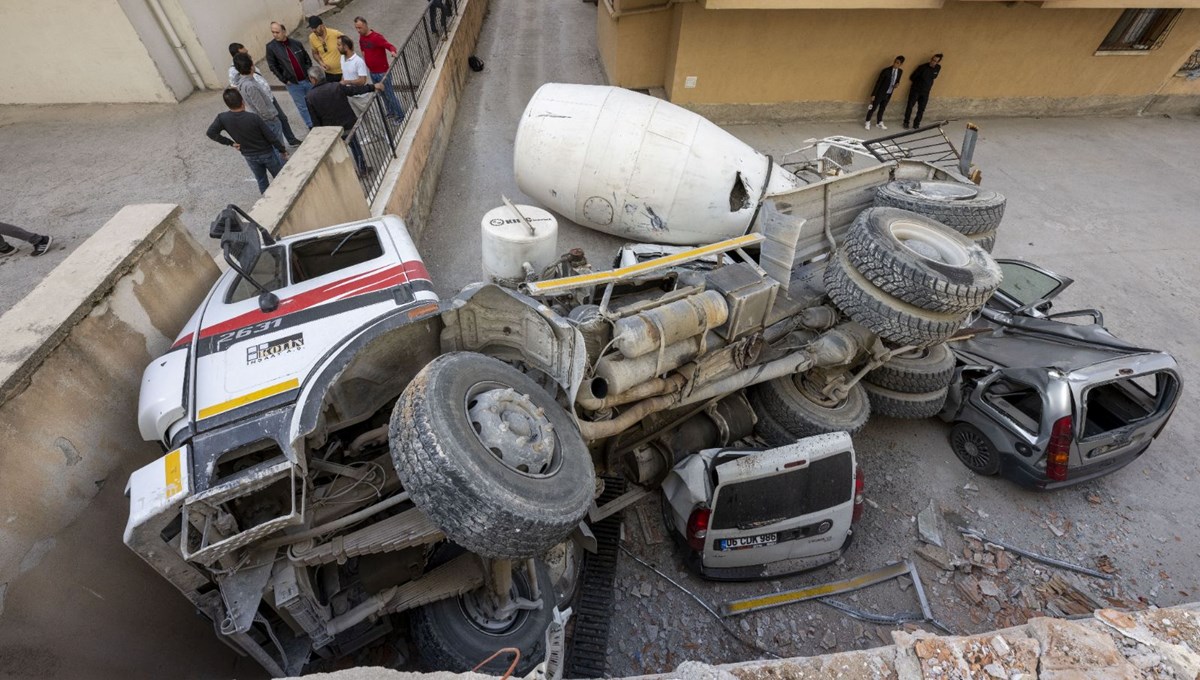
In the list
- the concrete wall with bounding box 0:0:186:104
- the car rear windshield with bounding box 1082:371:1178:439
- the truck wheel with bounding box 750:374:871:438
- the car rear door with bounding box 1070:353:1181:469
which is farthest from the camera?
the concrete wall with bounding box 0:0:186:104

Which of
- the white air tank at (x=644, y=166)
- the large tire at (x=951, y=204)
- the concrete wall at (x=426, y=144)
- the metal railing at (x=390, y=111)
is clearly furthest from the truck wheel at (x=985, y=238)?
the metal railing at (x=390, y=111)

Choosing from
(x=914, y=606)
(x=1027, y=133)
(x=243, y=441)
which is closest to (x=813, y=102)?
(x=1027, y=133)

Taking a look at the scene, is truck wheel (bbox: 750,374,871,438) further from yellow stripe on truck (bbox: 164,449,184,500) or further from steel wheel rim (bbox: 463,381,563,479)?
yellow stripe on truck (bbox: 164,449,184,500)

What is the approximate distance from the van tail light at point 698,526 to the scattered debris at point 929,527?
2.51 meters

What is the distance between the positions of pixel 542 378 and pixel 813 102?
11.4 meters

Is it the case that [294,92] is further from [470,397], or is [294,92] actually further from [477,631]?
[477,631]

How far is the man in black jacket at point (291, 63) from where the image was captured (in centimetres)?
766

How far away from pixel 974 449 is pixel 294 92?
36.2 feet

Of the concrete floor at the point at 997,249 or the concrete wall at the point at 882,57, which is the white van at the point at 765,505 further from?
the concrete wall at the point at 882,57

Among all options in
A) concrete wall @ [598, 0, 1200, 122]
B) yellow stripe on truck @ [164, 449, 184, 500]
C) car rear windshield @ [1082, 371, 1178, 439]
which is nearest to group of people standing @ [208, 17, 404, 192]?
yellow stripe on truck @ [164, 449, 184, 500]

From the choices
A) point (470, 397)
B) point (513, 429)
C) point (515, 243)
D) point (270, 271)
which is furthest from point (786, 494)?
point (270, 271)

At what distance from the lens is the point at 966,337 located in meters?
5.39

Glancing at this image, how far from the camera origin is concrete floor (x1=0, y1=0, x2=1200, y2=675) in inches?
184

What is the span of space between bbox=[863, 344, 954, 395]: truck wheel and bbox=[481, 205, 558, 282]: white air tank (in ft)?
12.6
